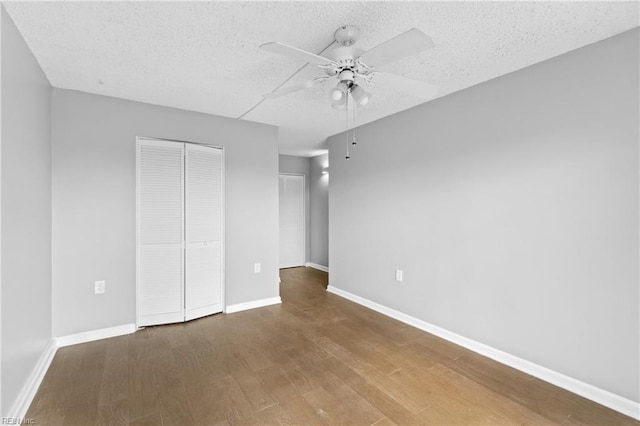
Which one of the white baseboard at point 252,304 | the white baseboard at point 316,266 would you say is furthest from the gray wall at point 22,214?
the white baseboard at point 316,266

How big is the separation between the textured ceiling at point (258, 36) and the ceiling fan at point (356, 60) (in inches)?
7.5

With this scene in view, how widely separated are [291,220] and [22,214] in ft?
15.1

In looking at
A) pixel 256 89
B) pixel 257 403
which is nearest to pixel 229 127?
pixel 256 89

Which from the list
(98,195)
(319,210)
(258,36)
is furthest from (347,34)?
(319,210)

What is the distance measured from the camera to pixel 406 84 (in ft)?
6.20

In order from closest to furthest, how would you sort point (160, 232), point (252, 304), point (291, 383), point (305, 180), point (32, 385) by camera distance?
point (32, 385) < point (291, 383) < point (160, 232) < point (252, 304) < point (305, 180)

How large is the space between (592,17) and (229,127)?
3443 mm

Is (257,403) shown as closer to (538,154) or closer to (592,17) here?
(538,154)

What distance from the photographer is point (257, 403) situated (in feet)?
6.46

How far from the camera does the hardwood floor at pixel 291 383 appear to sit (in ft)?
6.04

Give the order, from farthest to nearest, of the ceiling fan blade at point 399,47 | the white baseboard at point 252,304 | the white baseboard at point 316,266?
the white baseboard at point 316,266 < the white baseboard at point 252,304 < the ceiling fan blade at point 399,47

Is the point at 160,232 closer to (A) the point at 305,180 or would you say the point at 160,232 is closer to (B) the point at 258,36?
(B) the point at 258,36

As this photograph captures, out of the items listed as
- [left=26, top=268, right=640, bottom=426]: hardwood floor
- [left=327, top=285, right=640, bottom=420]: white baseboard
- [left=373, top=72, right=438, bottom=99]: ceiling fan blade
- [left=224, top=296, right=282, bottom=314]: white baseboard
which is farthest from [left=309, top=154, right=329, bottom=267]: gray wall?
[left=373, top=72, right=438, bottom=99]: ceiling fan blade

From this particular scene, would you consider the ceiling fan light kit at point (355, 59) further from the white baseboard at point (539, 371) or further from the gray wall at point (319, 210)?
the gray wall at point (319, 210)
